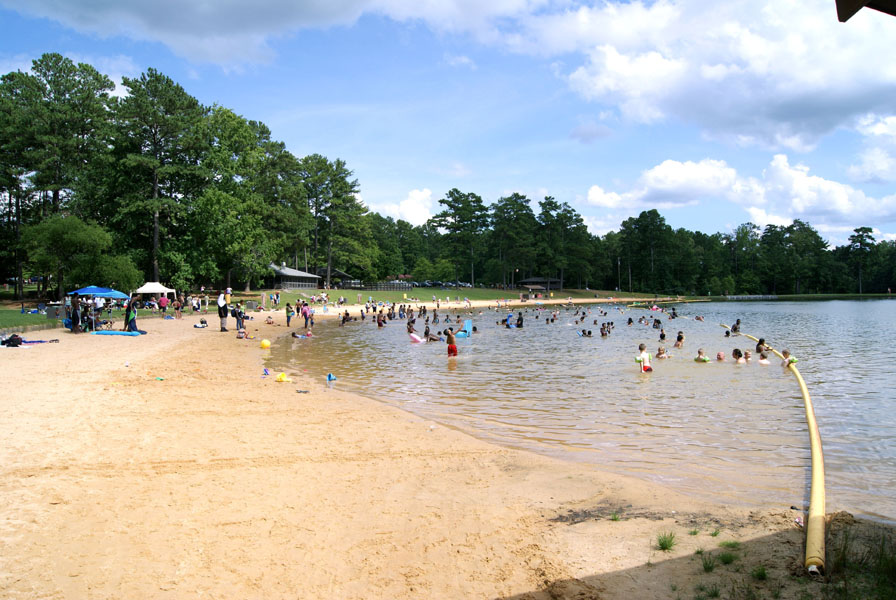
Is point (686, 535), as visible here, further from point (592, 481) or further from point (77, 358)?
point (77, 358)

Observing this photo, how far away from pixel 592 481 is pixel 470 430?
131 inches

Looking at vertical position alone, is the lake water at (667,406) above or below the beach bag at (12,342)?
below

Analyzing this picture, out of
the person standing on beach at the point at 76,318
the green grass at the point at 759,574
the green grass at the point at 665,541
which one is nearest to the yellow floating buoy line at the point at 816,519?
the green grass at the point at 759,574

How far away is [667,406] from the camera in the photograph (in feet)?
40.7

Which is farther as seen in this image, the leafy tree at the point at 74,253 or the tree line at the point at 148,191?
the tree line at the point at 148,191

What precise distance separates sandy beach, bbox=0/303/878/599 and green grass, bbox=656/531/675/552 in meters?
0.06

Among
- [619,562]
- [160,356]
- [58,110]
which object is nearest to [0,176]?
[58,110]

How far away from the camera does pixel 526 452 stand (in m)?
8.61

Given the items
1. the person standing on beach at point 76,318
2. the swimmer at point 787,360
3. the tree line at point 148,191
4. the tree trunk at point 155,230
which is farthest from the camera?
the tree trunk at point 155,230

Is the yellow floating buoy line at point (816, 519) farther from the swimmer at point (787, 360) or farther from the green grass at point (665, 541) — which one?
the swimmer at point (787, 360)

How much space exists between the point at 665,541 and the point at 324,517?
3415 millimetres

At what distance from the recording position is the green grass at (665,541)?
483 cm

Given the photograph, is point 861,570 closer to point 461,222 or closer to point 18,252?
point 18,252

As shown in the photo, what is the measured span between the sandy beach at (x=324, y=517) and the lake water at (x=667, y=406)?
1.13 metres
